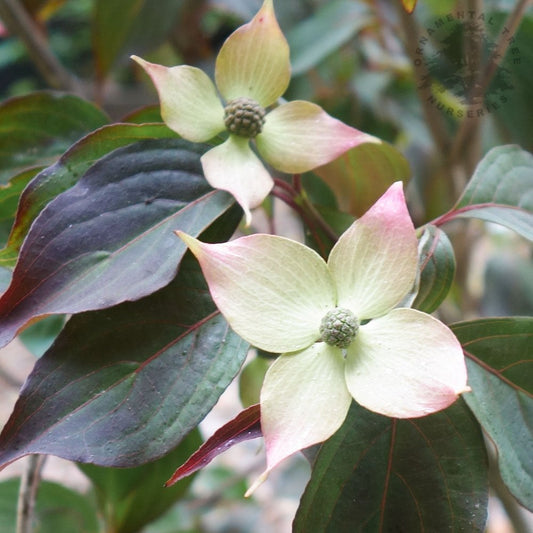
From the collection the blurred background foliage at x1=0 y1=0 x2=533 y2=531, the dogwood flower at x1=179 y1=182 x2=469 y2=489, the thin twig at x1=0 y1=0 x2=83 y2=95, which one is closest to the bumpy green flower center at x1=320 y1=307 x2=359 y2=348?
the dogwood flower at x1=179 y1=182 x2=469 y2=489

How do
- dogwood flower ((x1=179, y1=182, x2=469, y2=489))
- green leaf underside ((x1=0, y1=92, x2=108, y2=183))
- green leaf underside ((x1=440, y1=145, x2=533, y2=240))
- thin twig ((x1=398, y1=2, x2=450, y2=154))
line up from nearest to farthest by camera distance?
1. dogwood flower ((x1=179, y1=182, x2=469, y2=489))
2. green leaf underside ((x1=440, y1=145, x2=533, y2=240))
3. green leaf underside ((x1=0, y1=92, x2=108, y2=183))
4. thin twig ((x1=398, y1=2, x2=450, y2=154))

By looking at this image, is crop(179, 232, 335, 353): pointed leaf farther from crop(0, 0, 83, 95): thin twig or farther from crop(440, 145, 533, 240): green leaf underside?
crop(0, 0, 83, 95): thin twig

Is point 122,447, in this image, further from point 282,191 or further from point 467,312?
point 467,312

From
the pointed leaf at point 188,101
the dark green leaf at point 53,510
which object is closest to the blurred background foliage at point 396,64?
the pointed leaf at point 188,101

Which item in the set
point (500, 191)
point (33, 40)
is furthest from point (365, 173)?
point (33, 40)

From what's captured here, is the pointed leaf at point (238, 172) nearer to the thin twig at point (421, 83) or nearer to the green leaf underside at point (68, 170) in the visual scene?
the green leaf underside at point (68, 170)

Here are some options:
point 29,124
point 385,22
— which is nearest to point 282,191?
point 29,124
